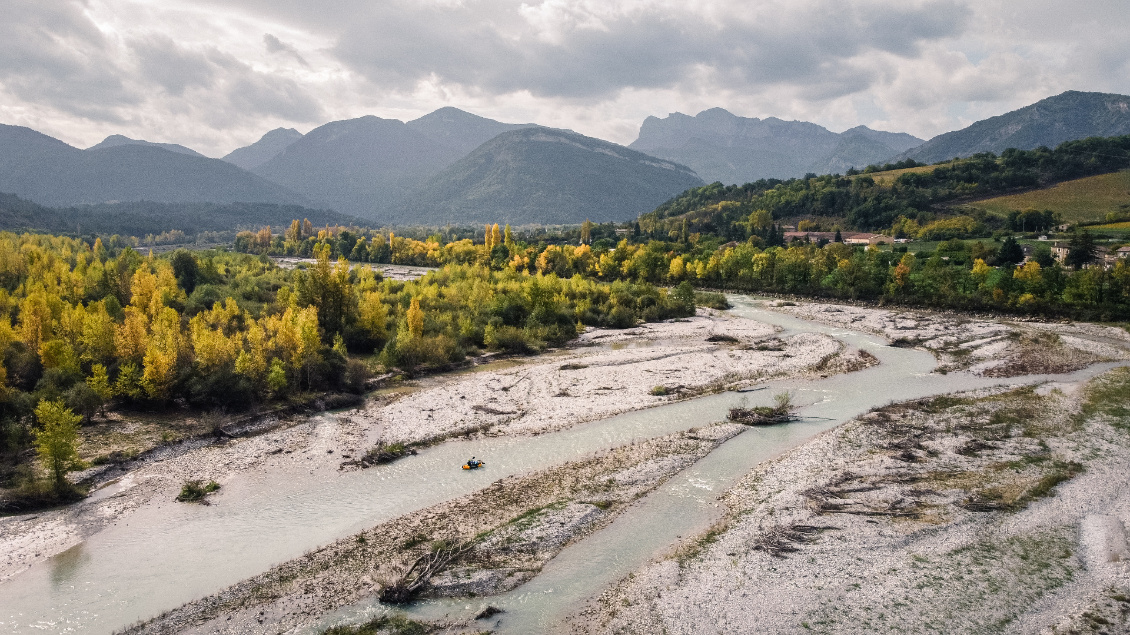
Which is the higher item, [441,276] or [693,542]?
[441,276]

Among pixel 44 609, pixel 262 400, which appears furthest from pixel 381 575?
pixel 262 400

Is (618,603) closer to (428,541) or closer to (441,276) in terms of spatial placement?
(428,541)

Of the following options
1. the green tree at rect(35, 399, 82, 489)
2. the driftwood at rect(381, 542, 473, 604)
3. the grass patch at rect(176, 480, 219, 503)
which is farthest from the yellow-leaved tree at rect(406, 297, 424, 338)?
the driftwood at rect(381, 542, 473, 604)

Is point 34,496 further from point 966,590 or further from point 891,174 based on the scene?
point 891,174

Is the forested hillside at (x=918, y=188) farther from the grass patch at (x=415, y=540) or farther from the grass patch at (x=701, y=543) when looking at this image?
the grass patch at (x=415, y=540)

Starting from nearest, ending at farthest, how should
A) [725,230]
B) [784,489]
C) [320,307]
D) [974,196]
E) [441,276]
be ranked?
1. [784,489]
2. [320,307]
3. [441,276]
4. [974,196]
5. [725,230]

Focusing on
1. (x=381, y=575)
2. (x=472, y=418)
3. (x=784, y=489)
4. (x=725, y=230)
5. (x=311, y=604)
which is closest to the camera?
(x=311, y=604)

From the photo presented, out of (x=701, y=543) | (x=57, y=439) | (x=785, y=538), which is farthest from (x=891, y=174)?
(x=57, y=439)

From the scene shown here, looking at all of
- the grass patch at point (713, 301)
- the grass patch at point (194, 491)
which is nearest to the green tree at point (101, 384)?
the grass patch at point (194, 491)
